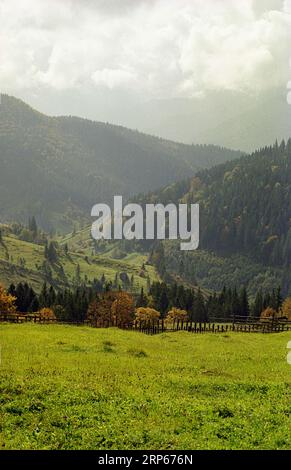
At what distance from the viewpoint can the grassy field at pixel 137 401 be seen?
20156 millimetres

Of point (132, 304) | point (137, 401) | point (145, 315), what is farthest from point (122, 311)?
point (137, 401)

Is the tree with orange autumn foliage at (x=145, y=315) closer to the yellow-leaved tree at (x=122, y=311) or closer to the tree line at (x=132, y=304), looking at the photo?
the tree line at (x=132, y=304)

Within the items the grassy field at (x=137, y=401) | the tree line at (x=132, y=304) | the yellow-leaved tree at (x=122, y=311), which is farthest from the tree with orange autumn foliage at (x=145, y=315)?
the grassy field at (x=137, y=401)

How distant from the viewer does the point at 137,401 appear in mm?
25469

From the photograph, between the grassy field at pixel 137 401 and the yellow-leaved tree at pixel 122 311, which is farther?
the yellow-leaved tree at pixel 122 311

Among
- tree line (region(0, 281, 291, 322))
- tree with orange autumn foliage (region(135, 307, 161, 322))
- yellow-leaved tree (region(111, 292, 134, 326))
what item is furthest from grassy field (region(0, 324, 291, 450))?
tree with orange autumn foliage (region(135, 307, 161, 322))

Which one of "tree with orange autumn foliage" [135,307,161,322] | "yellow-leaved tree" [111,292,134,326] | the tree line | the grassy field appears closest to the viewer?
the grassy field

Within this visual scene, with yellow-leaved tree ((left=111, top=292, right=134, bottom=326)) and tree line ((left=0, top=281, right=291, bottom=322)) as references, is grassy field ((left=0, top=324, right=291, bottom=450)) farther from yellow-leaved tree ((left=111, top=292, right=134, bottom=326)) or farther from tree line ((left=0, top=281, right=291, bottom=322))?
tree line ((left=0, top=281, right=291, bottom=322))

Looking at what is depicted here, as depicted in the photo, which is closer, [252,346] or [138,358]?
[138,358]

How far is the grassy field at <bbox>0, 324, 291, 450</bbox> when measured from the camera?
66.1 feet

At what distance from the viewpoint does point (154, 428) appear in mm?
21344
